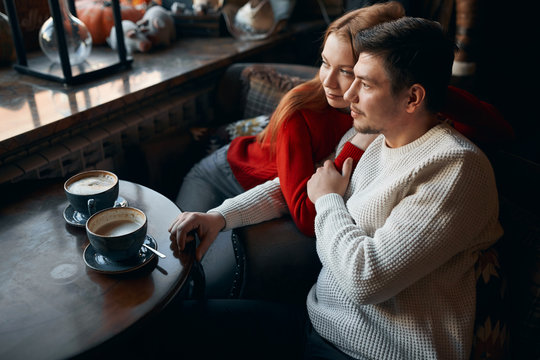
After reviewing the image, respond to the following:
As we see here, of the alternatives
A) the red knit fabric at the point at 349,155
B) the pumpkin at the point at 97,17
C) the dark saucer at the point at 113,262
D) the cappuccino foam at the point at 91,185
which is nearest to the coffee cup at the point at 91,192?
the cappuccino foam at the point at 91,185

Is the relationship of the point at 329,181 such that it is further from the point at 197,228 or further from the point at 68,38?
the point at 68,38

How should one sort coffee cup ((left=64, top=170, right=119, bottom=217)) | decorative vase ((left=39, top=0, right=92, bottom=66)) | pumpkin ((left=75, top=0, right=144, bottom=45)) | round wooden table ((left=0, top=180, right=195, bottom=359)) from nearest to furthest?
1. round wooden table ((left=0, top=180, right=195, bottom=359))
2. coffee cup ((left=64, top=170, right=119, bottom=217))
3. decorative vase ((left=39, top=0, right=92, bottom=66))
4. pumpkin ((left=75, top=0, right=144, bottom=45))

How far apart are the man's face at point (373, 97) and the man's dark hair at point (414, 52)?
2 centimetres

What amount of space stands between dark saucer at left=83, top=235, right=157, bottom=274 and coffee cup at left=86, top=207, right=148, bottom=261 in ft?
0.05

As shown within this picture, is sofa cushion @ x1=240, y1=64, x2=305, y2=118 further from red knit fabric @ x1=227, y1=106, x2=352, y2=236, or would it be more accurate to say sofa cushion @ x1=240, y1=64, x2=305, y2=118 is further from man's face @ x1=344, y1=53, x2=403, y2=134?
man's face @ x1=344, y1=53, x2=403, y2=134

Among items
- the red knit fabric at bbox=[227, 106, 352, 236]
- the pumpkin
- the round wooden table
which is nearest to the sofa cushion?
the red knit fabric at bbox=[227, 106, 352, 236]

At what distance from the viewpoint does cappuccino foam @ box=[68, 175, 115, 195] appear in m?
1.09

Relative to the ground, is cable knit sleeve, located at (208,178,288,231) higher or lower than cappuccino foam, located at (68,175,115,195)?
lower

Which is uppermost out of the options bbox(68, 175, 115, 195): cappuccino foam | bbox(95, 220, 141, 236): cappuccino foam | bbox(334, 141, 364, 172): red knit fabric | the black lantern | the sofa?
the black lantern

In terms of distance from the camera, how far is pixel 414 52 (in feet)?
2.80

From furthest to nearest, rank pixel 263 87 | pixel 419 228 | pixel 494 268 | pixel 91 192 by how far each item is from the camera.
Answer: pixel 263 87
pixel 91 192
pixel 494 268
pixel 419 228

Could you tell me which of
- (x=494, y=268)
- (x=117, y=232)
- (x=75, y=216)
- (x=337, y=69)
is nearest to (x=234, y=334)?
(x=117, y=232)

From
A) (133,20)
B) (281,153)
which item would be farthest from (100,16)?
(281,153)

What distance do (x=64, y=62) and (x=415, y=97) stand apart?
126 centimetres
